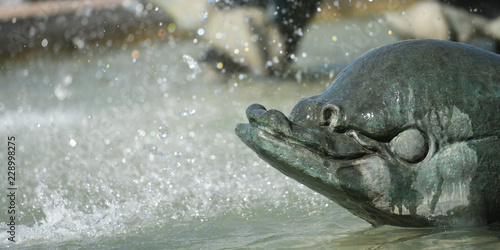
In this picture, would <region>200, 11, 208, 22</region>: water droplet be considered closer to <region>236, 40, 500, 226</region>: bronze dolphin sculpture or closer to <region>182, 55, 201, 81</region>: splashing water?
<region>182, 55, 201, 81</region>: splashing water

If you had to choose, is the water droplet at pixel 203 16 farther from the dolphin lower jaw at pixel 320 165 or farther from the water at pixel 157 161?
the dolphin lower jaw at pixel 320 165

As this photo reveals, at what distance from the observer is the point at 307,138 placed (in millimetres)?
2172

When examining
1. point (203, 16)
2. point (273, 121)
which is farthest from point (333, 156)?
point (203, 16)

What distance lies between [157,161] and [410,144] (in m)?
2.93

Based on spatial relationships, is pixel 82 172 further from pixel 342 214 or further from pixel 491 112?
pixel 491 112

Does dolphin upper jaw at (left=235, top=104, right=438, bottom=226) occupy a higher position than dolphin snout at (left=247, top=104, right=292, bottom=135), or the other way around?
dolphin snout at (left=247, top=104, right=292, bottom=135)

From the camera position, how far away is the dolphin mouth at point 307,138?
217 centimetres

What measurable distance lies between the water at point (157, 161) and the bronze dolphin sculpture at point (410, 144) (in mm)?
143

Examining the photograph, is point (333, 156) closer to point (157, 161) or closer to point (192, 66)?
point (157, 161)

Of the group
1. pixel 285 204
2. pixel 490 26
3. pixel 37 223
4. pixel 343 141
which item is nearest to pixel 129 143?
pixel 37 223

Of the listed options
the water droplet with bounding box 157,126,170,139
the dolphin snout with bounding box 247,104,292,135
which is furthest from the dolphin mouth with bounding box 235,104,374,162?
the water droplet with bounding box 157,126,170,139

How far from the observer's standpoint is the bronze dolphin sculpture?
2.17 metres

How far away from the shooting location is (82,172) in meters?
4.78

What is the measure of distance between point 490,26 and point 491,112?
4.45 m
